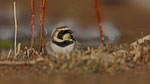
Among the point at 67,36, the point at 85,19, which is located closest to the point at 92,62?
the point at 67,36

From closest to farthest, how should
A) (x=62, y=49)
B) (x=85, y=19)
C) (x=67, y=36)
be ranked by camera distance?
(x=62, y=49), (x=67, y=36), (x=85, y=19)

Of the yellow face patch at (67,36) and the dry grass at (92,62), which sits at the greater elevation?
the yellow face patch at (67,36)

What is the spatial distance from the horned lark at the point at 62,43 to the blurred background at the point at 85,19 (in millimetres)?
3366

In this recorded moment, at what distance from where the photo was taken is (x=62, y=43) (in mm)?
5160

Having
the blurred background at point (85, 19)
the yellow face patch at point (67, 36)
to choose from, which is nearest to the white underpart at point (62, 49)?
the yellow face patch at point (67, 36)

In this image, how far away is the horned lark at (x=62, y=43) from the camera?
5.10 meters

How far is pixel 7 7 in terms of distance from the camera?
13.5 m

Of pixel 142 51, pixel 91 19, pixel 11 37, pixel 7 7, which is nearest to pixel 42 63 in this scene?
pixel 142 51

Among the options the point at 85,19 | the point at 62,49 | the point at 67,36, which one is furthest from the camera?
the point at 85,19

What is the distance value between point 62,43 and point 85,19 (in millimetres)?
7768

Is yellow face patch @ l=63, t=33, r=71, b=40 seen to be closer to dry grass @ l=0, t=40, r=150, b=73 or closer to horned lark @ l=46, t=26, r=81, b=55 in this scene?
horned lark @ l=46, t=26, r=81, b=55

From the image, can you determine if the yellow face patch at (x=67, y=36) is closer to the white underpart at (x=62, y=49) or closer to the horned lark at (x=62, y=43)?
the horned lark at (x=62, y=43)

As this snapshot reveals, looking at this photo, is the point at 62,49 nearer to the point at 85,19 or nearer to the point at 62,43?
the point at 62,43

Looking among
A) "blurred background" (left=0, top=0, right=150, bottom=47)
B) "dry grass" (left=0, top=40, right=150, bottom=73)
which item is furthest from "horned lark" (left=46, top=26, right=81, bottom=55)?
"blurred background" (left=0, top=0, right=150, bottom=47)
